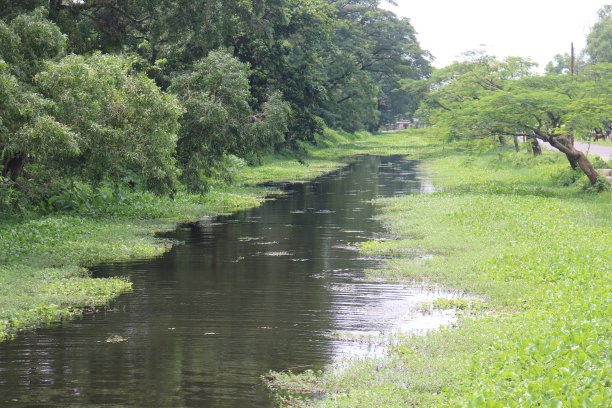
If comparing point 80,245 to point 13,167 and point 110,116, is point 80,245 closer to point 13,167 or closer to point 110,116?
point 13,167

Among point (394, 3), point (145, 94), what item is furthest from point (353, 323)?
point (394, 3)

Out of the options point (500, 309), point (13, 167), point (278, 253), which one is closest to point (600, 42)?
point (278, 253)

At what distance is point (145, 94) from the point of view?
21.9m

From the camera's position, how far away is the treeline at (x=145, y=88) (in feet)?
61.7

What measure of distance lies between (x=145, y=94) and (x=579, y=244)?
11.6 metres

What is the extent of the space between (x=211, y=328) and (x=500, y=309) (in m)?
5.06

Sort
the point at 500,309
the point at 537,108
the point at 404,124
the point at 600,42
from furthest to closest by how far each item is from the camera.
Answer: the point at 404,124 → the point at 600,42 → the point at 537,108 → the point at 500,309

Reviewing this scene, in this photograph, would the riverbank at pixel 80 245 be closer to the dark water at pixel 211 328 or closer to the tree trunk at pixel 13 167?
the dark water at pixel 211 328

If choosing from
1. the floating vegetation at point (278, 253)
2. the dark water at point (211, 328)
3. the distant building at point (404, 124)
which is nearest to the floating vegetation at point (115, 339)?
the dark water at point (211, 328)

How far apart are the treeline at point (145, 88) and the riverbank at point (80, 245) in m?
1.10

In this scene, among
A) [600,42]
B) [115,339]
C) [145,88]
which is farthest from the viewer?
[600,42]

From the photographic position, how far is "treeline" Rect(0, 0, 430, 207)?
18.8 metres

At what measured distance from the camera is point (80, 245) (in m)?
20.6

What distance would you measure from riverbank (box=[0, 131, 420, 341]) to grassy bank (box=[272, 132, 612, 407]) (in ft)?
18.6
